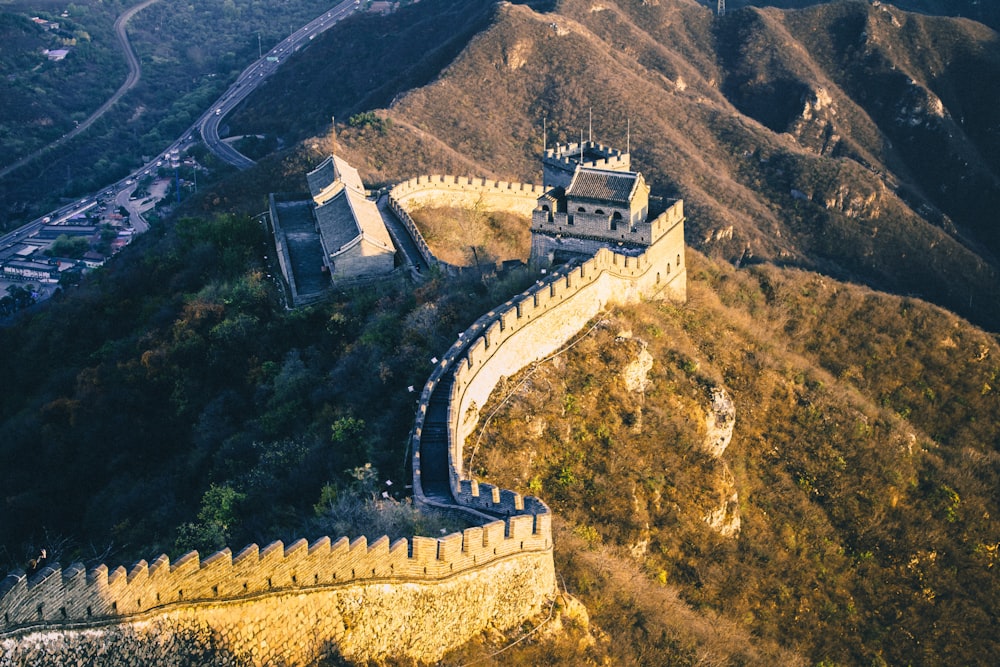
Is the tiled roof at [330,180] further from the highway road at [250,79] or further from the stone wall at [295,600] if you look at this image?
the highway road at [250,79]

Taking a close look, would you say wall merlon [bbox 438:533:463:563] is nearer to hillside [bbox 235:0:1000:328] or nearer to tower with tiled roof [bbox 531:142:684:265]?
tower with tiled roof [bbox 531:142:684:265]

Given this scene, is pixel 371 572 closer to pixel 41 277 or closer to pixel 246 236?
pixel 246 236

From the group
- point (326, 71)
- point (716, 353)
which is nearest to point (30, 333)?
point (716, 353)

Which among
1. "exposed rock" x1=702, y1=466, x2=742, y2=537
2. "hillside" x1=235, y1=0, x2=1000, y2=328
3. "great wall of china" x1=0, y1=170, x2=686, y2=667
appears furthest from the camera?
"hillside" x1=235, y1=0, x2=1000, y2=328

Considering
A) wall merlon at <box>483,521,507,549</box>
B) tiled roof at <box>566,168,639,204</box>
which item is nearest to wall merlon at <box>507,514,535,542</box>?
wall merlon at <box>483,521,507,549</box>

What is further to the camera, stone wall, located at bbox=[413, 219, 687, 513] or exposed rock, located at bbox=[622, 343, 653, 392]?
exposed rock, located at bbox=[622, 343, 653, 392]

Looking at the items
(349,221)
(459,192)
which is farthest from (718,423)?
(459,192)

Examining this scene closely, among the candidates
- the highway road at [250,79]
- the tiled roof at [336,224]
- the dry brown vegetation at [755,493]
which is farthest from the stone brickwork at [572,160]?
the highway road at [250,79]
